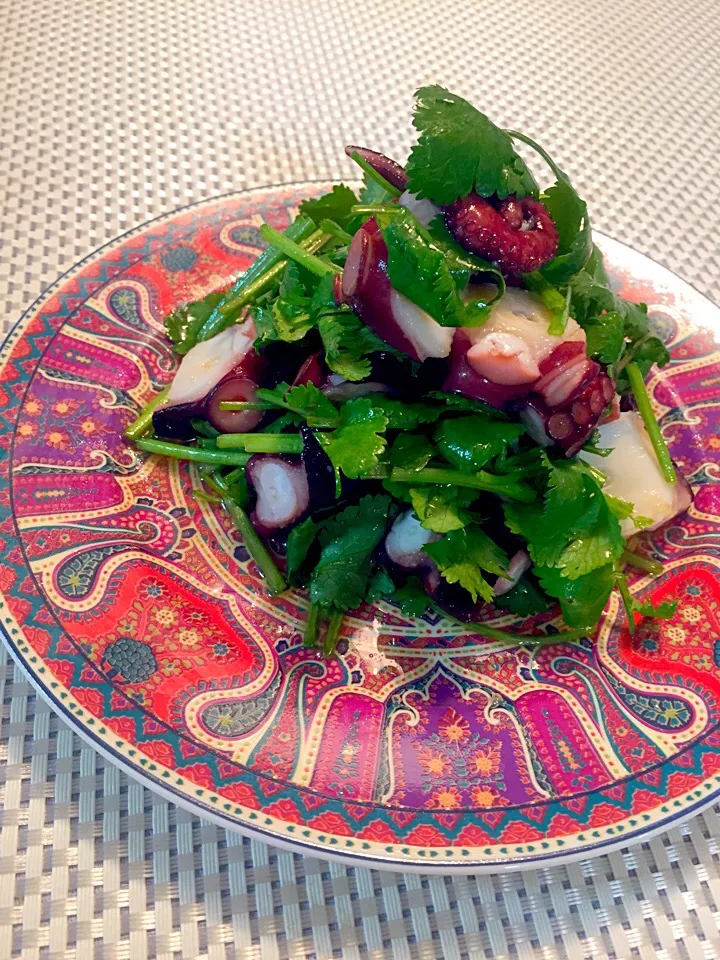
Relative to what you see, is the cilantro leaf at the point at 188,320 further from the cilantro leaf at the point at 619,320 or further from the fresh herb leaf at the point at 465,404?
the cilantro leaf at the point at 619,320

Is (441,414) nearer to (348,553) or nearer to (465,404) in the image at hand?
(465,404)

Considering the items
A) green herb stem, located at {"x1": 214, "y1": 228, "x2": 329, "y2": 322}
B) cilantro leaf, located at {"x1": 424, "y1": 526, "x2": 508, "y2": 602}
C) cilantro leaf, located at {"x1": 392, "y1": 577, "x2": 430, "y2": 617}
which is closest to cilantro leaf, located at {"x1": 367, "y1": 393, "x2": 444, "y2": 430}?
cilantro leaf, located at {"x1": 424, "y1": 526, "x2": 508, "y2": 602}

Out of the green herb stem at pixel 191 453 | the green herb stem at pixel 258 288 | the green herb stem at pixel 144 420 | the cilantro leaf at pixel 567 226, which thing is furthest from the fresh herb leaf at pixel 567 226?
the green herb stem at pixel 144 420

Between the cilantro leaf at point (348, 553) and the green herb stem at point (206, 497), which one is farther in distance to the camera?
the green herb stem at point (206, 497)

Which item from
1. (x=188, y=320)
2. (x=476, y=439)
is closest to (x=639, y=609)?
(x=476, y=439)

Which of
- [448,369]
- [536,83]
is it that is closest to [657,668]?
[448,369]

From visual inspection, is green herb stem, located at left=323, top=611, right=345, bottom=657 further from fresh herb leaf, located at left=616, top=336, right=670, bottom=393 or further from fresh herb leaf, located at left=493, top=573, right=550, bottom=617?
fresh herb leaf, located at left=616, top=336, right=670, bottom=393

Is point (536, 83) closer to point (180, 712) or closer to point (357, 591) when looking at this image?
point (357, 591)
